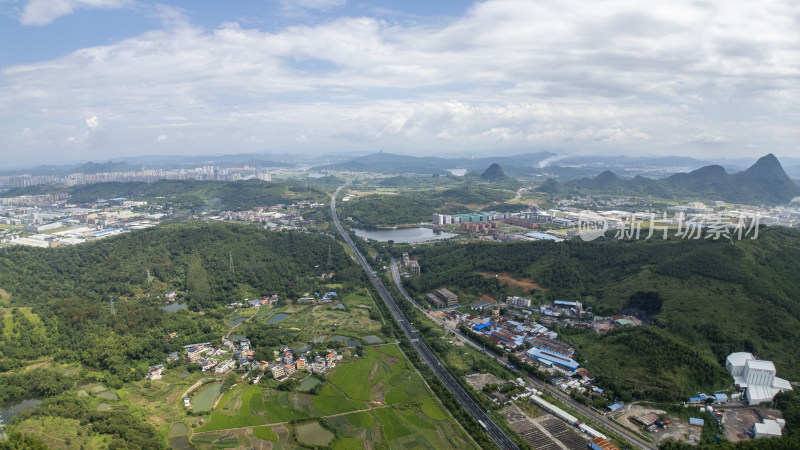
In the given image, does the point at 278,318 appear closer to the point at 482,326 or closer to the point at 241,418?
the point at 241,418

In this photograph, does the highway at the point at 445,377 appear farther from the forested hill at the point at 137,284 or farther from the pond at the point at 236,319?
the pond at the point at 236,319

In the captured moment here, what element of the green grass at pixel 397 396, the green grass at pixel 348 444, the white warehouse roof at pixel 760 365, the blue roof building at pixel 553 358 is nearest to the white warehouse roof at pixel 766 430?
the white warehouse roof at pixel 760 365

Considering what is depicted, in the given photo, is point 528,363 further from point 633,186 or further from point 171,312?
point 633,186

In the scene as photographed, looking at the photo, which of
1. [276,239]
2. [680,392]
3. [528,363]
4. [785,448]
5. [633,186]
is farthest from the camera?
[633,186]

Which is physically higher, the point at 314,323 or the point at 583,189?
the point at 583,189

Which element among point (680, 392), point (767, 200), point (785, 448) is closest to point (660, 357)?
point (680, 392)

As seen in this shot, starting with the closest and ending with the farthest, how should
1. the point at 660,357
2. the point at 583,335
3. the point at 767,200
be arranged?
the point at 660,357
the point at 583,335
the point at 767,200
